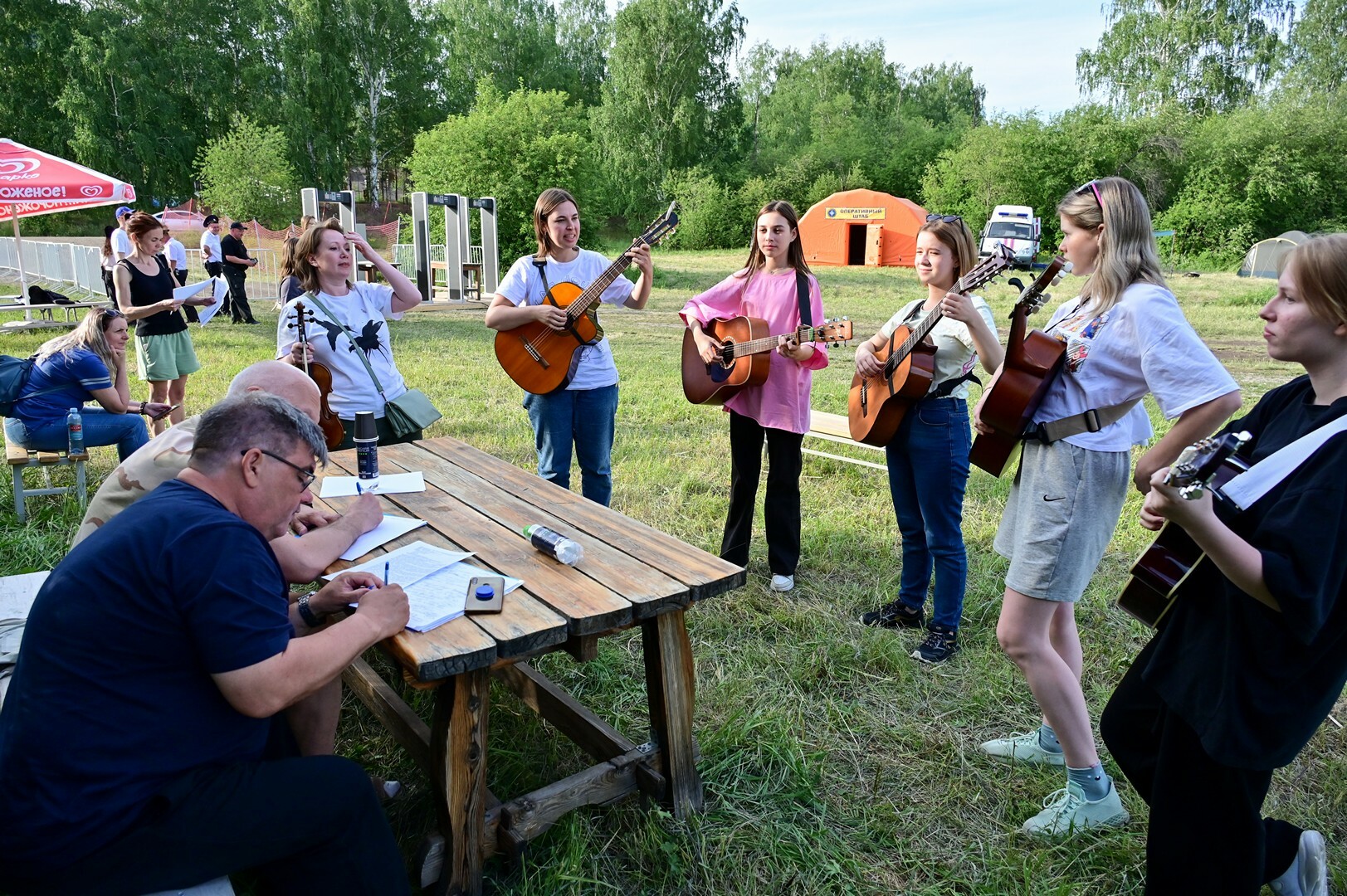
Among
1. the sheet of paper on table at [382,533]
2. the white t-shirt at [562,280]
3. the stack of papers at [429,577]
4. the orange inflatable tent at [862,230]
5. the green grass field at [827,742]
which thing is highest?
the orange inflatable tent at [862,230]

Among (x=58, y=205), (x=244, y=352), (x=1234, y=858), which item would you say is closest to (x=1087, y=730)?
(x=1234, y=858)

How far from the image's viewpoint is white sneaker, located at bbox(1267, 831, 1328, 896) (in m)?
2.18

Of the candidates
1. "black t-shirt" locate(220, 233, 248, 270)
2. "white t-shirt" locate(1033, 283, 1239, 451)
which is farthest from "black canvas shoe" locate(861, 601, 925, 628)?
"black t-shirt" locate(220, 233, 248, 270)

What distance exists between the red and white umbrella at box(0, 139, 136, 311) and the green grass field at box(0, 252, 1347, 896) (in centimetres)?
882

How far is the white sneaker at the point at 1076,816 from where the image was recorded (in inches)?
102

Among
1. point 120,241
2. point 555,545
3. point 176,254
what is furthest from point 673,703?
point 176,254

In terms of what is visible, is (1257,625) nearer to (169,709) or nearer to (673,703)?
(673,703)

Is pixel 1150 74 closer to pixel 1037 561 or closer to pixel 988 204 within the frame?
pixel 988 204

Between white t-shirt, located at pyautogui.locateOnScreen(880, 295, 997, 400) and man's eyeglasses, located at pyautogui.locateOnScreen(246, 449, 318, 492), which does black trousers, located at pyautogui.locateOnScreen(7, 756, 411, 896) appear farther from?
white t-shirt, located at pyautogui.locateOnScreen(880, 295, 997, 400)

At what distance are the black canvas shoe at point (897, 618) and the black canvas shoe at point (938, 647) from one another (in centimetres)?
22

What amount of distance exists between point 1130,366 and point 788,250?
2.01 meters

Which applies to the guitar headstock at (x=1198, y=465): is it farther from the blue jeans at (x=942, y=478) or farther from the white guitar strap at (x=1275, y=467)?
the blue jeans at (x=942, y=478)

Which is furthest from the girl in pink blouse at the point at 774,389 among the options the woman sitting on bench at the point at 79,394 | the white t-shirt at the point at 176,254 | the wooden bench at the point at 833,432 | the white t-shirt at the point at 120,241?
the white t-shirt at the point at 176,254

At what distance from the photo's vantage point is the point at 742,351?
409 cm
